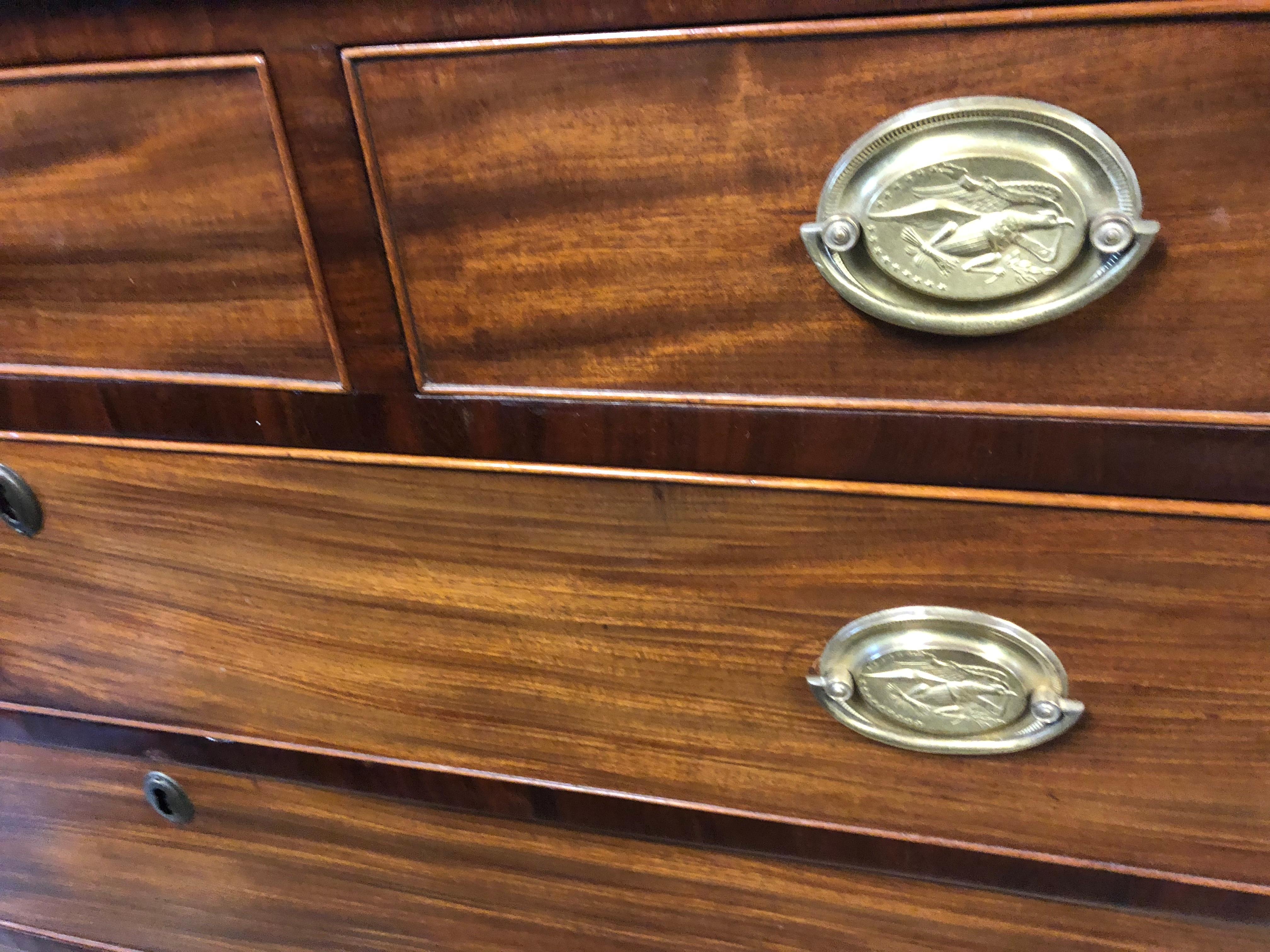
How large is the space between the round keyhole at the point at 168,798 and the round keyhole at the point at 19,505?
174mm

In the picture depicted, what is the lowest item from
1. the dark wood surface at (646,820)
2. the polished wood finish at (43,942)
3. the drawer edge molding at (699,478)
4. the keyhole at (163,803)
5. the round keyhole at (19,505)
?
the polished wood finish at (43,942)

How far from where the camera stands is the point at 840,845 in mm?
438

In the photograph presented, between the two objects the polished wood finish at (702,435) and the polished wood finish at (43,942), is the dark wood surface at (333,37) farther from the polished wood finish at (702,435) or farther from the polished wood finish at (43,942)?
the polished wood finish at (43,942)

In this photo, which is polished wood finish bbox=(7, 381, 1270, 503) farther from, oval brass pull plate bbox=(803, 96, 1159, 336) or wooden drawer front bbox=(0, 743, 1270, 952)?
wooden drawer front bbox=(0, 743, 1270, 952)

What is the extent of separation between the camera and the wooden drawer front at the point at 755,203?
269mm

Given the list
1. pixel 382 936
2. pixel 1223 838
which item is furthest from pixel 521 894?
pixel 1223 838

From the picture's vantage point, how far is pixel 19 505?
453 mm

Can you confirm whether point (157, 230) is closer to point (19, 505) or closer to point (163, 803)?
point (19, 505)

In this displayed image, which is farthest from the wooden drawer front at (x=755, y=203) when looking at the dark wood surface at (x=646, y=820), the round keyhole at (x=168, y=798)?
the round keyhole at (x=168, y=798)

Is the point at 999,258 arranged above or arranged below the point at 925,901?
above

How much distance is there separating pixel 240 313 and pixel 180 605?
183mm

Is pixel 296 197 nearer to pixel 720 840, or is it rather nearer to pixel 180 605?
pixel 180 605

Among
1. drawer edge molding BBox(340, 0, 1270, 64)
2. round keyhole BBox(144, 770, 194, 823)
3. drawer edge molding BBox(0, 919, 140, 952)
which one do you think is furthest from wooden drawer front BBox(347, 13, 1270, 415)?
drawer edge molding BBox(0, 919, 140, 952)

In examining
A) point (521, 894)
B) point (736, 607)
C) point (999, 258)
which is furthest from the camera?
point (521, 894)
